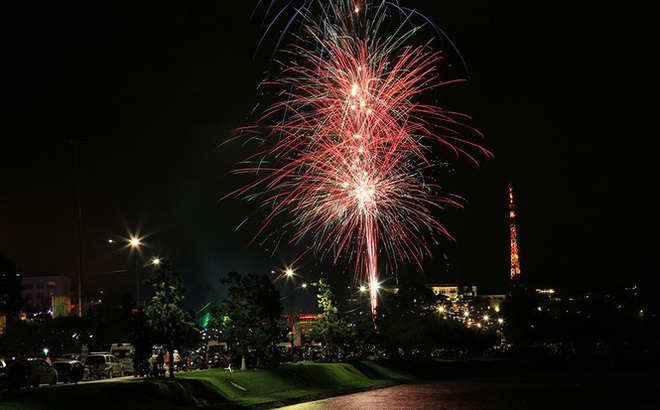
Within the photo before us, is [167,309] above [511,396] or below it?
above

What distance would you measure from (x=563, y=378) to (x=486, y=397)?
75.1 feet

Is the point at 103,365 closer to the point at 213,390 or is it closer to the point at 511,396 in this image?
the point at 213,390

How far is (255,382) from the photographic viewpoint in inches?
1737

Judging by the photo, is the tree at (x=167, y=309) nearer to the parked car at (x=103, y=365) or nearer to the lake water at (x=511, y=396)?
the lake water at (x=511, y=396)

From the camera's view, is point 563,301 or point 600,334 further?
point 563,301

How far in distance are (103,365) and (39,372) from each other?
9063mm

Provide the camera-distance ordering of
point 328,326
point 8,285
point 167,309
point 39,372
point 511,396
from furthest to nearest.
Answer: point 8,285 → point 328,326 → point 511,396 → point 39,372 → point 167,309

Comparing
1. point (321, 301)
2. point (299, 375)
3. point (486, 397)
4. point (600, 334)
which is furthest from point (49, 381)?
point (600, 334)

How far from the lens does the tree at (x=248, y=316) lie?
49.9 meters

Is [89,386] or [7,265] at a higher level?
[7,265]

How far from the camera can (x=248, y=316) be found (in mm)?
51188

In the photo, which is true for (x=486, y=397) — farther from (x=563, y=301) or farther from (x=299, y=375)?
(x=563, y=301)

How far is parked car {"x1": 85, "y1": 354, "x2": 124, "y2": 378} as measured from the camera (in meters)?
49.0

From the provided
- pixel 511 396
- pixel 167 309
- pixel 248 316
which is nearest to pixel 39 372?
pixel 167 309
